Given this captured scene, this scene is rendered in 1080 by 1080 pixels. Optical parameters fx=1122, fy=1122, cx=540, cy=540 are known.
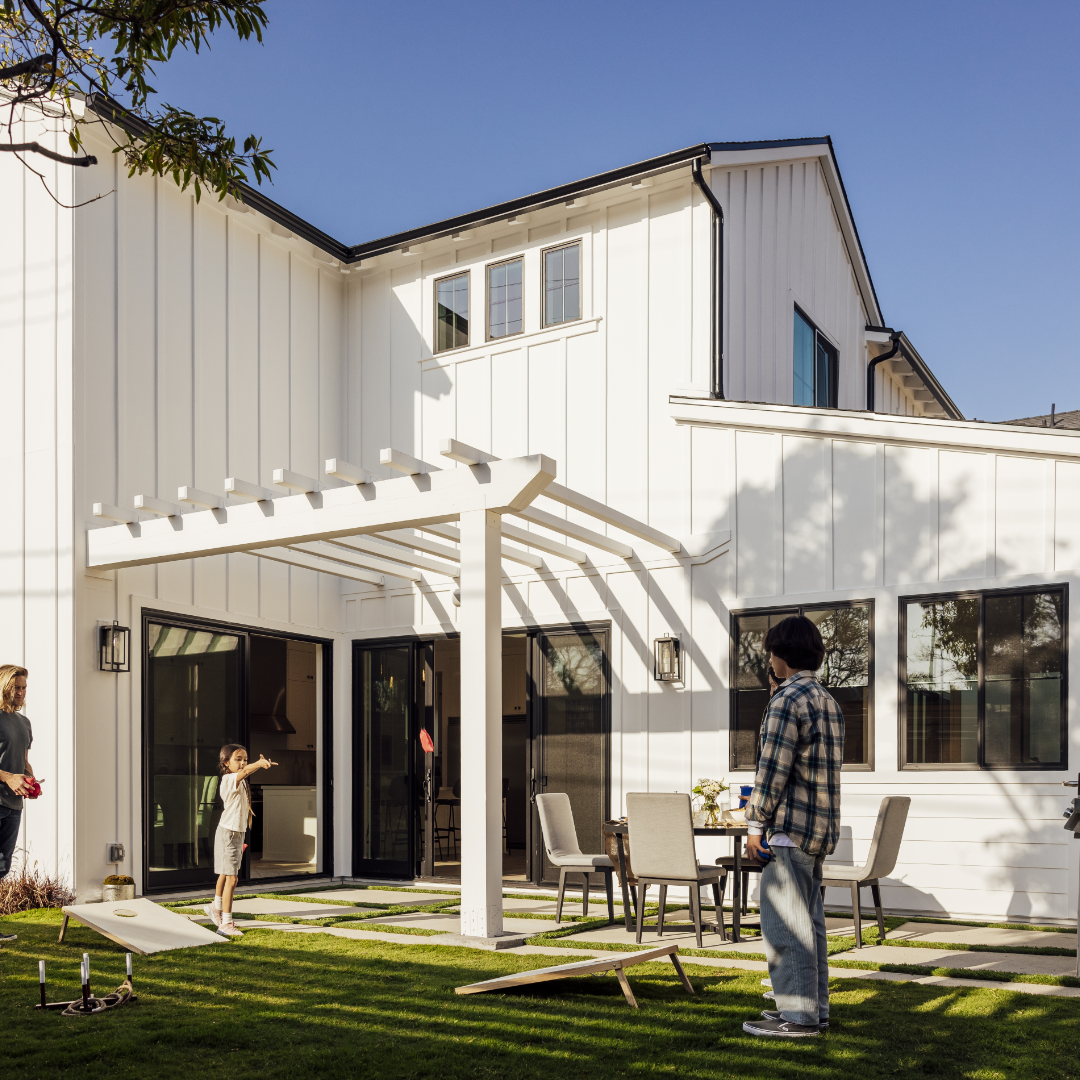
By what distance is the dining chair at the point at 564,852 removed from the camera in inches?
311

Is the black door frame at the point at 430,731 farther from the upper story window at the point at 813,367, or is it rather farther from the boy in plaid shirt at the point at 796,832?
the boy in plaid shirt at the point at 796,832

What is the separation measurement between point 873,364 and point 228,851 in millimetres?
10354

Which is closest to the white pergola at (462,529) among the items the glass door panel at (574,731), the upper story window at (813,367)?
the glass door panel at (574,731)

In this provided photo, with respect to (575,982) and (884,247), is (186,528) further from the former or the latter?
(884,247)

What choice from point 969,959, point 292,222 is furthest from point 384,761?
point 969,959

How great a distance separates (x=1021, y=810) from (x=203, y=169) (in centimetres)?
666

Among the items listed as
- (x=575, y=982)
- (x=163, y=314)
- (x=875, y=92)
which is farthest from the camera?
(x=875, y=92)

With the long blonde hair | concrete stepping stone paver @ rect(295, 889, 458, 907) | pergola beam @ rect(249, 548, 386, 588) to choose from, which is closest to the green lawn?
the long blonde hair

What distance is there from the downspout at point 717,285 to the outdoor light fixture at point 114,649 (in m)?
5.27

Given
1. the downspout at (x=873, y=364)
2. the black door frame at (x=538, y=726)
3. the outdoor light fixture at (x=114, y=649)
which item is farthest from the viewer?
the downspout at (x=873, y=364)

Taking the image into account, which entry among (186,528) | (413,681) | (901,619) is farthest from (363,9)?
(901,619)

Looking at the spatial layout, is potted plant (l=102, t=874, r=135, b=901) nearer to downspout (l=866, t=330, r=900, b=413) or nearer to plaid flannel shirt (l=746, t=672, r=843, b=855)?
plaid flannel shirt (l=746, t=672, r=843, b=855)

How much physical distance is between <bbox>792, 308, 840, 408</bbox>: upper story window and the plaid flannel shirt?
7.82 m

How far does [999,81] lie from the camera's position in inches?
535
